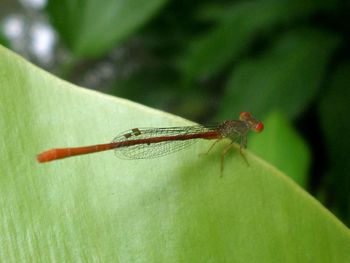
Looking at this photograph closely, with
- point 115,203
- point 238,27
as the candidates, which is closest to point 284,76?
point 238,27

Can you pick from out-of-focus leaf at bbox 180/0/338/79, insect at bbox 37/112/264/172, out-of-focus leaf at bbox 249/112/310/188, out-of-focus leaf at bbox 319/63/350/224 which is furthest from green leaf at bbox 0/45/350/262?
out-of-focus leaf at bbox 180/0/338/79

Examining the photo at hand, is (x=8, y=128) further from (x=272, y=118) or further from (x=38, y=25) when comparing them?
(x=38, y=25)

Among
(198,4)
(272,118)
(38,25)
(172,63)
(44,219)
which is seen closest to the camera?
(44,219)

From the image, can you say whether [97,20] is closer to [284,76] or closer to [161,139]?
[284,76]

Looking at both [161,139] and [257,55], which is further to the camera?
[257,55]

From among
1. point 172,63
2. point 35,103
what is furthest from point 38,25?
point 35,103

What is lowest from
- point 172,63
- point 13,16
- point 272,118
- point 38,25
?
point 272,118

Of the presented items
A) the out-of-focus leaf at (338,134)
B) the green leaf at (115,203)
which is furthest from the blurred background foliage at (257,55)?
the green leaf at (115,203)
